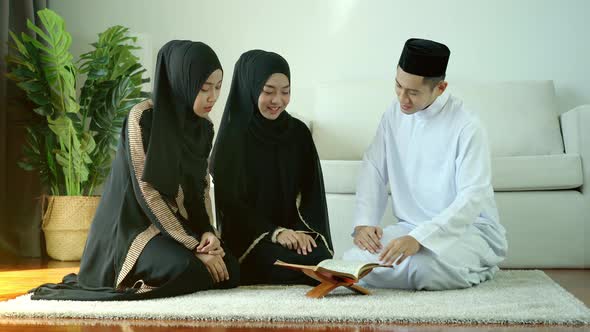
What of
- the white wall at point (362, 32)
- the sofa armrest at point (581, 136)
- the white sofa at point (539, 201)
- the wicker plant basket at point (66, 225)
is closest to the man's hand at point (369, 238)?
the white sofa at point (539, 201)

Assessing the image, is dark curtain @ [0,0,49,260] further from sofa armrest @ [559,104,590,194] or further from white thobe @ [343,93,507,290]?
sofa armrest @ [559,104,590,194]

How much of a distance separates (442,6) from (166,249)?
9.66ft

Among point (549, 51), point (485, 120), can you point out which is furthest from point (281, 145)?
point (549, 51)

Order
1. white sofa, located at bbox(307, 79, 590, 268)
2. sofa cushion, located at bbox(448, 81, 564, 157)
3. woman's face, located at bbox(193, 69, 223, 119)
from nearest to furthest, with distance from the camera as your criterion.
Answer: woman's face, located at bbox(193, 69, 223, 119) → white sofa, located at bbox(307, 79, 590, 268) → sofa cushion, located at bbox(448, 81, 564, 157)

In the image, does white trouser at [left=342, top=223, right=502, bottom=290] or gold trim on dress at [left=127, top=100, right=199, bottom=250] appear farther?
white trouser at [left=342, top=223, right=502, bottom=290]

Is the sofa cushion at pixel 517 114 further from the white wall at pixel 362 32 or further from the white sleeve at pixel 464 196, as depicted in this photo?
the white sleeve at pixel 464 196

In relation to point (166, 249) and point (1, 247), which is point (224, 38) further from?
point (166, 249)

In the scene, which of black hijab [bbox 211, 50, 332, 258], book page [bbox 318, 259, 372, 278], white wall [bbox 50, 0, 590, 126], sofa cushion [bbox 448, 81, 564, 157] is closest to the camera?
book page [bbox 318, 259, 372, 278]

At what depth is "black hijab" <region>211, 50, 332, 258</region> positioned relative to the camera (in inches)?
118

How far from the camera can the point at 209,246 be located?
2736mm

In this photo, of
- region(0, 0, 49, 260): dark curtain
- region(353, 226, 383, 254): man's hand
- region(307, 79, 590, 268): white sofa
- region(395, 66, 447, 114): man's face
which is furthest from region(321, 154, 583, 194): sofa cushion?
region(0, 0, 49, 260): dark curtain

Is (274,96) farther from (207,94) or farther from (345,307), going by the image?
(345,307)

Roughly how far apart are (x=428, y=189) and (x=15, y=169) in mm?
2713

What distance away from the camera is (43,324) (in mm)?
2195
